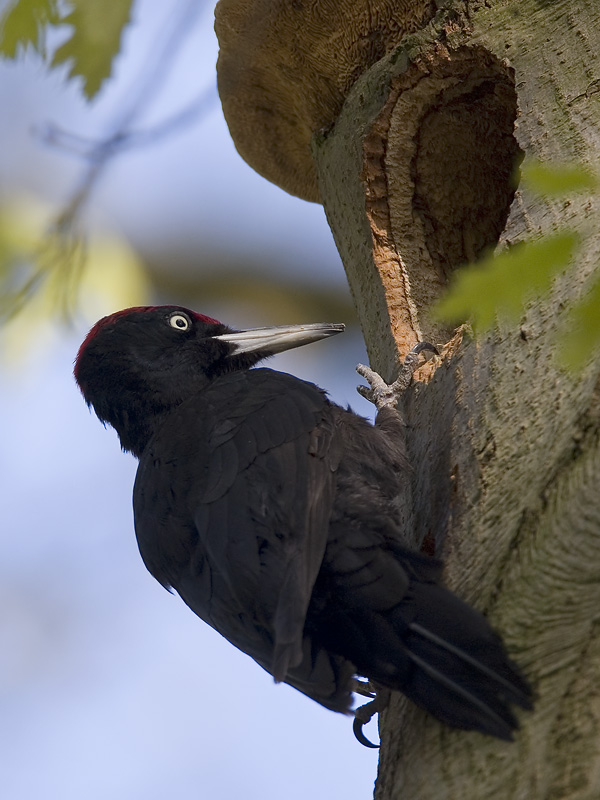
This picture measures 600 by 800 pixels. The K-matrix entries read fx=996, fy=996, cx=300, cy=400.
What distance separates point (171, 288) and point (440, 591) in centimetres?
447

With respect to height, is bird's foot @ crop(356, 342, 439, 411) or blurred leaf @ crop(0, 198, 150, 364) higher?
blurred leaf @ crop(0, 198, 150, 364)

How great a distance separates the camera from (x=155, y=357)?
4184 mm

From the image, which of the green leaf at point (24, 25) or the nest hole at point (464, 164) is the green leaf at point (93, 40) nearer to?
the green leaf at point (24, 25)

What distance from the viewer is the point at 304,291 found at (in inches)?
267

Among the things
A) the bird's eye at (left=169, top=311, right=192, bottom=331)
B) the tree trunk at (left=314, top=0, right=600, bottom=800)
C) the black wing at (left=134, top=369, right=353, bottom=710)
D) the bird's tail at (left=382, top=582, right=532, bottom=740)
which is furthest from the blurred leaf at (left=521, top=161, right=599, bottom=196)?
the bird's eye at (left=169, top=311, right=192, bottom=331)

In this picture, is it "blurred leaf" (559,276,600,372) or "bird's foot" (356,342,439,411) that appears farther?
"bird's foot" (356,342,439,411)

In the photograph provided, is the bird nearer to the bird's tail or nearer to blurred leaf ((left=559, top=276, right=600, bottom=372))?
the bird's tail

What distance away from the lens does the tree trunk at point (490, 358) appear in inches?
76.5

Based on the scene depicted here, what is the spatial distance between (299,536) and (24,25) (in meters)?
1.46

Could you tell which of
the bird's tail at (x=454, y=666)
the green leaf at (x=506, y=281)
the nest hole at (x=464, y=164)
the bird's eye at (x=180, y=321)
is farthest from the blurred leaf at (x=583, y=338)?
the bird's eye at (x=180, y=321)

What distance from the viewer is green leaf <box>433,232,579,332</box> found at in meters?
1.43

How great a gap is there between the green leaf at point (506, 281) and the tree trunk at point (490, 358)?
26.4 inches

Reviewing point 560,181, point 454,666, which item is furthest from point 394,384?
point 560,181

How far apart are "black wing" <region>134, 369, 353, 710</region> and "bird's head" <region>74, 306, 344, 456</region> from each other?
37 centimetres
